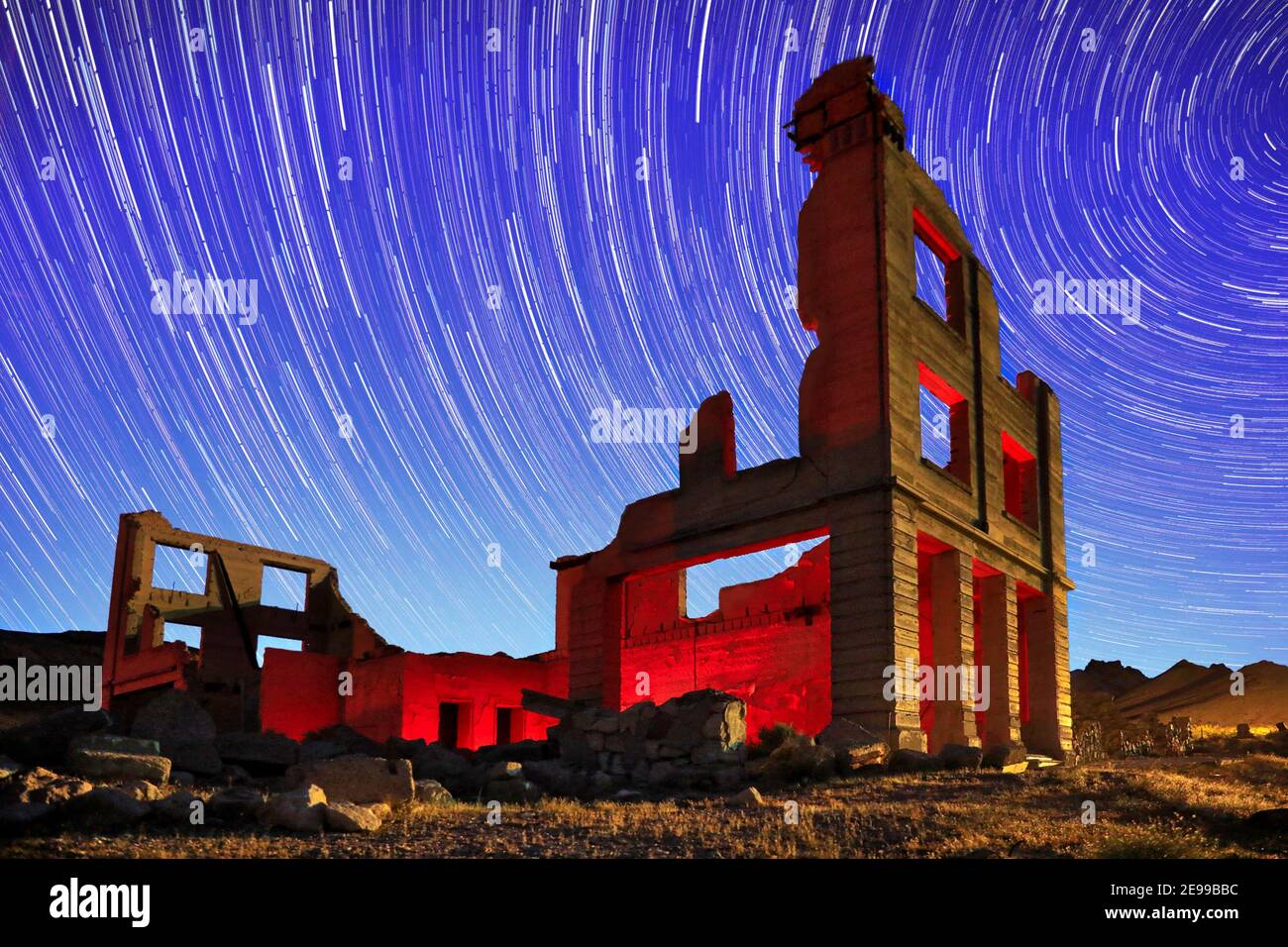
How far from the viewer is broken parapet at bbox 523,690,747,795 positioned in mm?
16375

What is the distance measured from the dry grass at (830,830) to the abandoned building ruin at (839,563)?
5748 millimetres

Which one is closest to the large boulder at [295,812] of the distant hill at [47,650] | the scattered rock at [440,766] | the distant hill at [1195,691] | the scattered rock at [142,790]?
the scattered rock at [142,790]

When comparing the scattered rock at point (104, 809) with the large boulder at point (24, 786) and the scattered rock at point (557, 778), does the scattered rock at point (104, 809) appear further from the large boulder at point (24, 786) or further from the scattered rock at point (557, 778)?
the scattered rock at point (557, 778)

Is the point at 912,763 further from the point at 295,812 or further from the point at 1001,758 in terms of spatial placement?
the point at 295,812

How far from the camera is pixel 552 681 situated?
33062 millimetres

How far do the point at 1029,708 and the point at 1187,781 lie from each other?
11.9 m

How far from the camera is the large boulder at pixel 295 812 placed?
10227 millimetres

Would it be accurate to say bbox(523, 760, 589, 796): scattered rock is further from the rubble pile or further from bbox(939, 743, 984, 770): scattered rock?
bbox(939, 743, 984, 770): scattered rock

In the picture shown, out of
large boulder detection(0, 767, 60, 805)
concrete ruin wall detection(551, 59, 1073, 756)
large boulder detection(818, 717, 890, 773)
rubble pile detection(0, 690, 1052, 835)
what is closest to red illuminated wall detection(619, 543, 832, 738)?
concrete ruin wall detection(551, 59, 1073, 756)

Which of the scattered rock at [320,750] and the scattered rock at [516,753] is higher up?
the scattered rock at [320,750]

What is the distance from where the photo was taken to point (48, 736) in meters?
14.7

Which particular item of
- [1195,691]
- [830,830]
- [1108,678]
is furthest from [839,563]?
[1108,678]
